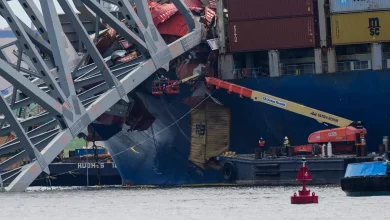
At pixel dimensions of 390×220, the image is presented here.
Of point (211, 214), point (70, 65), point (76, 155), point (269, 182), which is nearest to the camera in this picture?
point (211, 214)

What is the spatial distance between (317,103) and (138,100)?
11231 mm

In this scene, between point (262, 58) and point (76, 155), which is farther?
point (76, 155)

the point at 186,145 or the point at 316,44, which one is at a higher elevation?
the point at 316,44

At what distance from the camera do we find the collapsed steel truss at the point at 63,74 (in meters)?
71.8

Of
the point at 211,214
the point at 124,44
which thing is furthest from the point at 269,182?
the point at 211,214

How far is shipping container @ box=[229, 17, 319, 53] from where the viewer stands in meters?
78.4

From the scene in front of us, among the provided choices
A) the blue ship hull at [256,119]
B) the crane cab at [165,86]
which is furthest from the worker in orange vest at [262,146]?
the crane cab at [165,86]

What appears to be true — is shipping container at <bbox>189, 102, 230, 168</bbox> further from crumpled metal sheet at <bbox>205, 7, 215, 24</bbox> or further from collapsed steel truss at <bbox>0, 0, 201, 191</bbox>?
crumpled metal sheet at <bbox>205, 7, 215, 24</bbox>

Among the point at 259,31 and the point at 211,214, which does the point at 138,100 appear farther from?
the point at 211,214

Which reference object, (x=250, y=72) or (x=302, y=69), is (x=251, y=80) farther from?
(x=302, y=69)

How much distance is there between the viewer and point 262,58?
83000 millimetres

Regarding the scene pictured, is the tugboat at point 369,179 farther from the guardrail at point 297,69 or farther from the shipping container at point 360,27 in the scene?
the guardrail at point 297,69

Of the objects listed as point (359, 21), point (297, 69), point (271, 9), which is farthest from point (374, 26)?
point (297, 69)

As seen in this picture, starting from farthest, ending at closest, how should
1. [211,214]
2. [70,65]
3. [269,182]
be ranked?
[70,65], [269,182], [211,214]
